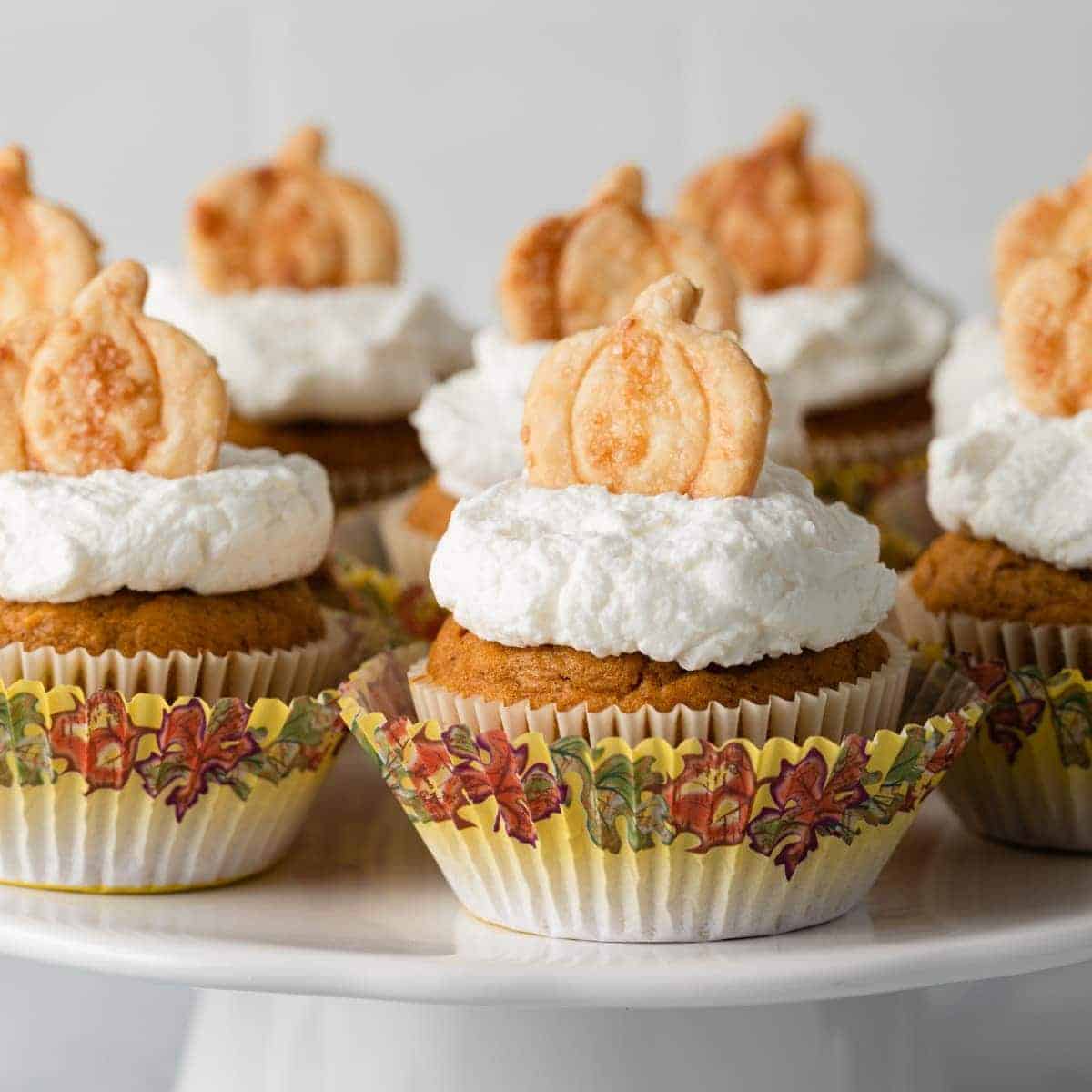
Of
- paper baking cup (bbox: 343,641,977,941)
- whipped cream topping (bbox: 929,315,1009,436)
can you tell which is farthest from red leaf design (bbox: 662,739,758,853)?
whipped cream topping (bbox: 929,315,1009,436)

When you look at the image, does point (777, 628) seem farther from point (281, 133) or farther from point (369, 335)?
point (281, 133)

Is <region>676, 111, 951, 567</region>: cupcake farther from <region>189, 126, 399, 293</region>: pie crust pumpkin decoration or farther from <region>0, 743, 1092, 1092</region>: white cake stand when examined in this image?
<region>0, 743, 1092, 1092</region>: white cake stand

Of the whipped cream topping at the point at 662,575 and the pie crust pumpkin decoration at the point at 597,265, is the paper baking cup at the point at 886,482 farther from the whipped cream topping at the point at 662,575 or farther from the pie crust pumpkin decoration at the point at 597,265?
the whipped cream topping at the point at 662,575

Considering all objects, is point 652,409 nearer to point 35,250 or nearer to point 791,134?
point 35,250

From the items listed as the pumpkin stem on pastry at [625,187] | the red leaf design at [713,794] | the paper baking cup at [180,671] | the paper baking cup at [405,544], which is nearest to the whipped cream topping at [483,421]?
the paper baking cup at [405,544]

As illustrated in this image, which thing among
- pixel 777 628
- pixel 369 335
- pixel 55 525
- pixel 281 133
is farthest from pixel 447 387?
pixel 281 133
